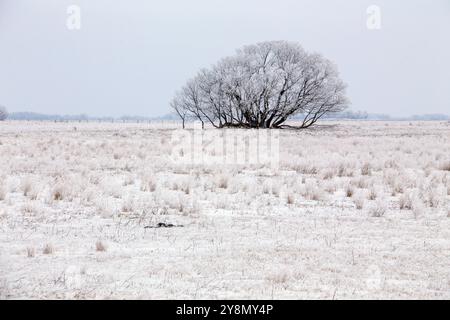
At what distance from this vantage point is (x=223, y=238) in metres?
6.78

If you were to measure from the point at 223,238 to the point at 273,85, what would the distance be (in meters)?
41.2

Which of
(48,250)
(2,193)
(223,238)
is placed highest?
(2,193)

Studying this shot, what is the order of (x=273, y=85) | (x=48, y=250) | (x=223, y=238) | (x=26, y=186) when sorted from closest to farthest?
(x=48, y=250) → (x=223, y=238) → (x=26, y=186) → (x=273, y=85)

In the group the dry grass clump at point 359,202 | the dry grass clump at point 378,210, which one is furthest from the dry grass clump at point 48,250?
the dry grass clump at point 359,202

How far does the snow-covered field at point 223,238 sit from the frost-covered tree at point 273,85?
34425 mm

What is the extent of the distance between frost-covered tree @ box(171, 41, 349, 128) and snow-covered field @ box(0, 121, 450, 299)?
113 feet

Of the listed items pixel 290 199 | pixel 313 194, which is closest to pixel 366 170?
pixel 313 194

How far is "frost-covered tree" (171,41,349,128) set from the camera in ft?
155

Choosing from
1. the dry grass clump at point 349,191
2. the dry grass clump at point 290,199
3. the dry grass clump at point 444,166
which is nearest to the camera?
the dry grass clump at point 290,199

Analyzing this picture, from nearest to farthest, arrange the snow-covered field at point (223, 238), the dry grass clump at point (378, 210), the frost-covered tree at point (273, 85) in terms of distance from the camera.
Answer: the snow-covered field at point (223, 238) → the dry grass clump at point (378, 210) → the frost-covered tree at point (273, 85)

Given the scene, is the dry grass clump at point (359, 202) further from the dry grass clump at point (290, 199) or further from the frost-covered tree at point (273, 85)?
the frost-covered tree at point (273, 85)

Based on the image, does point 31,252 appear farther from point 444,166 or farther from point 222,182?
point 444,166

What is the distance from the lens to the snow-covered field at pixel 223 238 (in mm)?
4699
